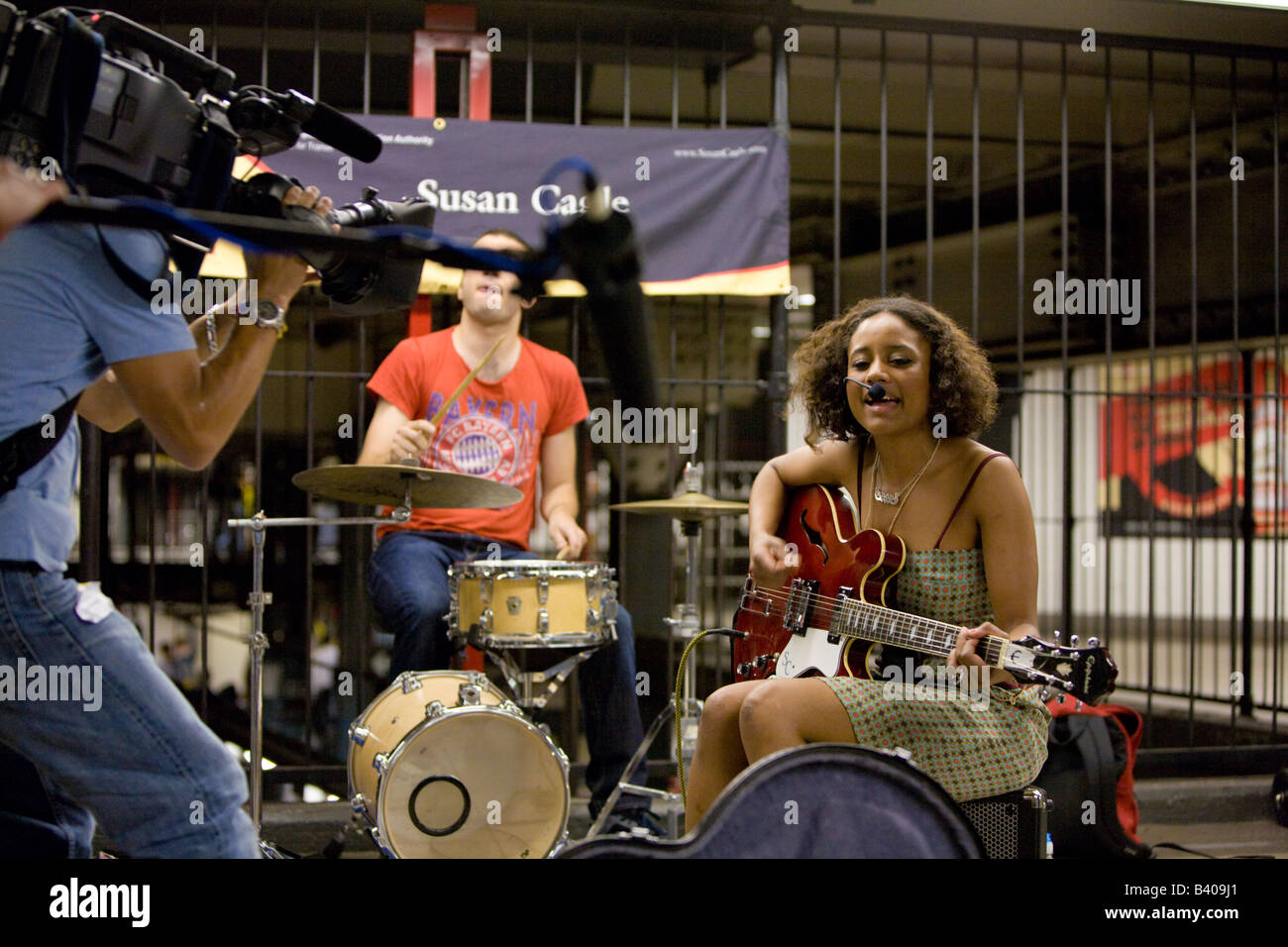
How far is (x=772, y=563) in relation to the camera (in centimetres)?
279

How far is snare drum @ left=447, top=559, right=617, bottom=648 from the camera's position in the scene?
3492mm

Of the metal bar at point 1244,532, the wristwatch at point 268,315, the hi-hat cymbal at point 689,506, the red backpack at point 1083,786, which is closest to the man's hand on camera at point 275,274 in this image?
the wristwatch at point 268,315

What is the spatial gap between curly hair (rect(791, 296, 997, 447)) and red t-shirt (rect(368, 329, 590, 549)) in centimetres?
134

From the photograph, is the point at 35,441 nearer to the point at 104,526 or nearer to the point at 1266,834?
the point at 104,526

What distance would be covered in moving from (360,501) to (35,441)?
1.99 metres

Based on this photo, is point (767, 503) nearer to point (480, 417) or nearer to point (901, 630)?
point (901, 630)

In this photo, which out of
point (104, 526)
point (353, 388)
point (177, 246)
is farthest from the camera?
point (353, 388)

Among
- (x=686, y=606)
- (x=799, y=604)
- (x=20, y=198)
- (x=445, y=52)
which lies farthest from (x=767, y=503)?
(x=445, y=52)

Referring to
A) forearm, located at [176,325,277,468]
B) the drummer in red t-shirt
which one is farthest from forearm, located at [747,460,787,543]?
forearm, located at [176,325,277,468]

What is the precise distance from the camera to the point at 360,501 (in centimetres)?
364

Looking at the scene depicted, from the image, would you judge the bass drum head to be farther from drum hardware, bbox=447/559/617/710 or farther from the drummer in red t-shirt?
the drummer in red t-shirt

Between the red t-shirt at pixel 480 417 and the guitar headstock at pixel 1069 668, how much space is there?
7.02 ft

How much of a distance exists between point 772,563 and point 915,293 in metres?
8.07
